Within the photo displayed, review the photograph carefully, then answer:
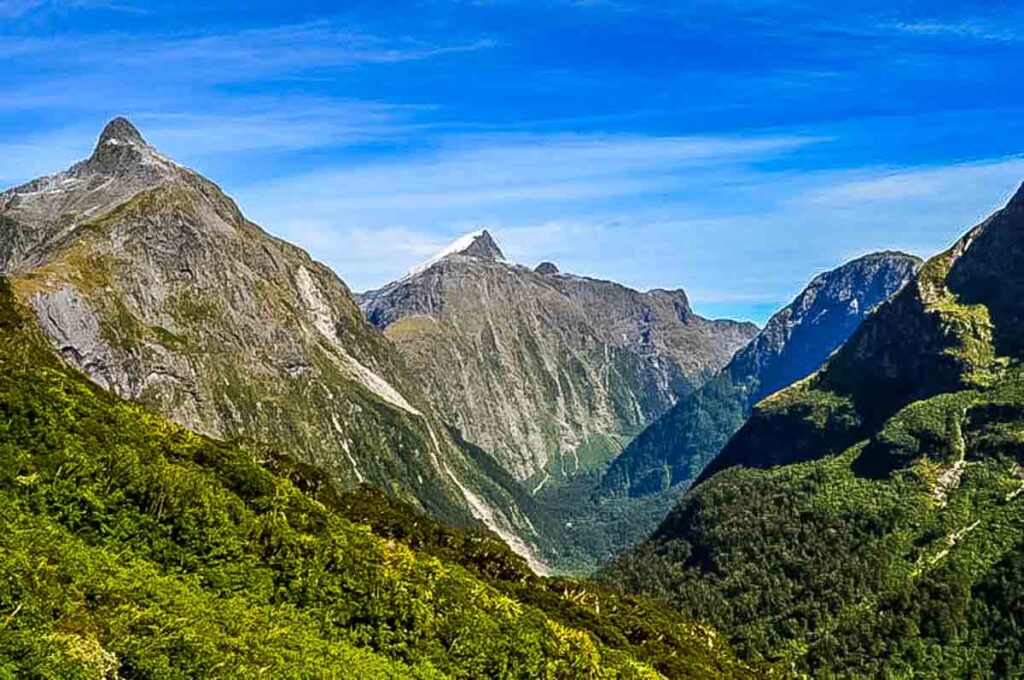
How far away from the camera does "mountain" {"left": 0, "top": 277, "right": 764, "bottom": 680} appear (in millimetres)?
68188

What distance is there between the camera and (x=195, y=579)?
299 feet

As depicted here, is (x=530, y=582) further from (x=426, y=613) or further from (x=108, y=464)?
(x=108, y=464)

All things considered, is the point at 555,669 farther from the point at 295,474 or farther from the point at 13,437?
the point at 295,474

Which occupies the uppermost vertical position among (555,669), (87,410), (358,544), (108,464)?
(87,410)

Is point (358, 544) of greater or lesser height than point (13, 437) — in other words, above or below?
below

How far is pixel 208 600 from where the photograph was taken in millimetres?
87750

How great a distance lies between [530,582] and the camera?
6900 inches

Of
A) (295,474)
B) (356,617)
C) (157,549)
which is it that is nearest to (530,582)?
(295,474)

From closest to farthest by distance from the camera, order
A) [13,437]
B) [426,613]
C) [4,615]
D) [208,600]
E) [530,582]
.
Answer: [4,615] < [208,600] < [13,437] < [426,613] < [530,582]

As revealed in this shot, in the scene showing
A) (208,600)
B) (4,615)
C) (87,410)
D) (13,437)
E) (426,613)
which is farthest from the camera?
(87,410)

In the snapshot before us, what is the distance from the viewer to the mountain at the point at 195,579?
6819 centimetres

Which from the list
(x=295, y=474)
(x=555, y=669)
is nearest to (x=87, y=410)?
(x=555, y=669)

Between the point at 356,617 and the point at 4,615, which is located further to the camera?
the point at 356,617

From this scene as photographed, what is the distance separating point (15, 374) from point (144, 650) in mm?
52757
